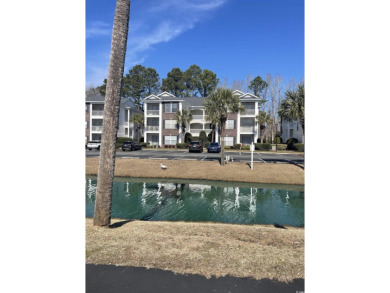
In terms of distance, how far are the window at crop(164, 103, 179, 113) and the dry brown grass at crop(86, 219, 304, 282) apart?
33125 millimetres

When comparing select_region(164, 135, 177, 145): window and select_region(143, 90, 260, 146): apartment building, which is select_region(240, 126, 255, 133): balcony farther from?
select_region(164, 135, 177, 145): window

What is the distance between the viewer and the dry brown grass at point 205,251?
9.97 ft

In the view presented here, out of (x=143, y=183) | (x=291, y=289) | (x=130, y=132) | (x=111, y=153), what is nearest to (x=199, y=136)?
(x=130, y=132)

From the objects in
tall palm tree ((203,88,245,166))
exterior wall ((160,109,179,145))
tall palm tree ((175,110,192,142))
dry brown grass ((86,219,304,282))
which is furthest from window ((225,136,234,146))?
dry brown grass ((86,219,304,282))

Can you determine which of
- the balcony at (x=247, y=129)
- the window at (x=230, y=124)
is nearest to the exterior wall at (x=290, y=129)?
the balcony at (x=247, y=129)

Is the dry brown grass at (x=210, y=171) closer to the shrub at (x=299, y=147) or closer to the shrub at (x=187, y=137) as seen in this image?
the shrub at (x=299, y=147)

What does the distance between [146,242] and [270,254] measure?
2.07 metres

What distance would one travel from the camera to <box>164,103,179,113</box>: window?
122 feet

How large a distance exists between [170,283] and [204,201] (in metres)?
7.73

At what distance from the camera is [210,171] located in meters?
15.9

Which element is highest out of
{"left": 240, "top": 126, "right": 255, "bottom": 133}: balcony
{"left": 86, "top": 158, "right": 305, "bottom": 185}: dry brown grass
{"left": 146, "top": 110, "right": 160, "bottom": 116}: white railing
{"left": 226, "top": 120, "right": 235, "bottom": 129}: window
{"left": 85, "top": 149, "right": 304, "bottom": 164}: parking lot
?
{"left": 146, "top": 110, "right": 160, "bottom": 116}: white railing

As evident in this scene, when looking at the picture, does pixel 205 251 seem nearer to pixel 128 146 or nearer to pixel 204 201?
pixel 204 201

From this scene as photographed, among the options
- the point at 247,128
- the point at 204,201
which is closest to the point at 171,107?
the point at 247,128

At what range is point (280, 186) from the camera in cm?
1370
